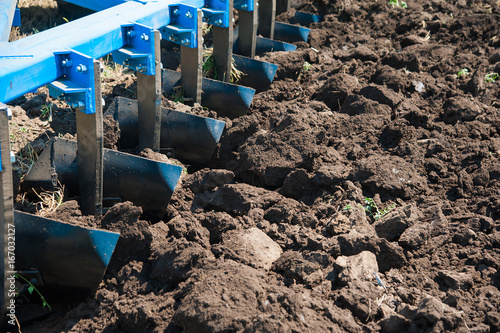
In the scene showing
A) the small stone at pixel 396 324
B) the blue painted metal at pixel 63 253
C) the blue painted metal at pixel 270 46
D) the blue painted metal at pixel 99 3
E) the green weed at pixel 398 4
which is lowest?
the blue painted metal at pixel 63 253

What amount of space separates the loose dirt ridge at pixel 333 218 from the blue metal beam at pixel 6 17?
770mm

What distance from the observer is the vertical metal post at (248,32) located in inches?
209

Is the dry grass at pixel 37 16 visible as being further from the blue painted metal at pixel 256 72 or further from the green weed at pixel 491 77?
the green weed at pixel 491 77

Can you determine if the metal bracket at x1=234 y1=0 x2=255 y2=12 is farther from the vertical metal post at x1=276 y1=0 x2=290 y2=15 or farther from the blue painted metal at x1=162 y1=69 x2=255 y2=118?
the vertical metal post at x1=276 y1=0 x2=290 y2=15

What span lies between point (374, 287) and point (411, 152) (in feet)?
4.71

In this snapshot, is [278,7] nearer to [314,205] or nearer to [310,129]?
[310,129]

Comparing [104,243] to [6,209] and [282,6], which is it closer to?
[6,209]

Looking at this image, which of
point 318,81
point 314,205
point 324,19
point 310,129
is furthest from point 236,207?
point 324,19

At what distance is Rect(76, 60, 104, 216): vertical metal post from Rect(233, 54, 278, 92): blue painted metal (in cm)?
211

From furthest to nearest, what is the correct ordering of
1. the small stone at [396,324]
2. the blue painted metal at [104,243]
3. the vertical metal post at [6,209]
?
1. the blue painted metal at [104,243]
2. the vertical metal post at [6,209]
3. the small stone at [396,324]

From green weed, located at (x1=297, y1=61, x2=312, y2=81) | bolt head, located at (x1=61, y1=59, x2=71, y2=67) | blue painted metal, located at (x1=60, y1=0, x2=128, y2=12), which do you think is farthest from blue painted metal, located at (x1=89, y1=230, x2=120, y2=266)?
green weed, located at (x1=297, y1=61, x2=312, y2=81)

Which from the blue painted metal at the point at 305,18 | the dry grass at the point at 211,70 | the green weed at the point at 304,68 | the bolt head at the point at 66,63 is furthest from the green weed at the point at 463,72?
the bolt head at the point at 66,63

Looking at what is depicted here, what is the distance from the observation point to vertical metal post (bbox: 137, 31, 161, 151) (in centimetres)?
381

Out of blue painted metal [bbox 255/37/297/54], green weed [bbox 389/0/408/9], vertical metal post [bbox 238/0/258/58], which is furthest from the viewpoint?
green weed [bbox 389/0/408/9]
